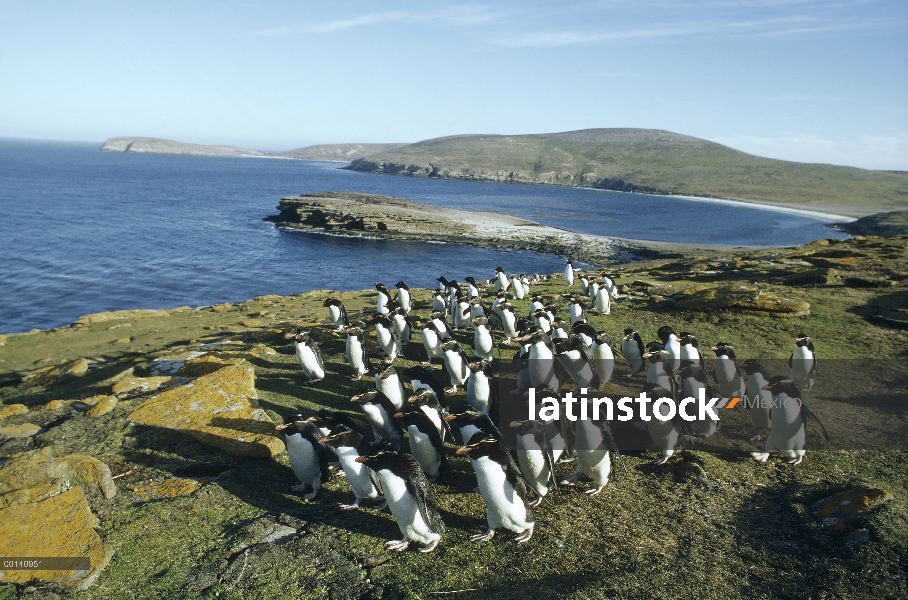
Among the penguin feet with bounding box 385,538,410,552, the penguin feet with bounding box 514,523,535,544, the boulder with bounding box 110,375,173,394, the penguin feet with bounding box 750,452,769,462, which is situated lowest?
the boulder with bounding box 110,375,173,394

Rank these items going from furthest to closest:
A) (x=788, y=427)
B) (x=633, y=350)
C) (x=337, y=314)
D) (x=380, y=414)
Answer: (x=337, y=314), (x=633, y=350), (x=380, y=414), (x=788, y=427)

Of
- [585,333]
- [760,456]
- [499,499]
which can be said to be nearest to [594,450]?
[499,499]

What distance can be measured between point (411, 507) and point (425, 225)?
238 feet

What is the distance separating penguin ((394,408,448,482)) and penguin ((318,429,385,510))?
0.96m

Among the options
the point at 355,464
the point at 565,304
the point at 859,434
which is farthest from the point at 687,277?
the point at 355,464

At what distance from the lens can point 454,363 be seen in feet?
42.3

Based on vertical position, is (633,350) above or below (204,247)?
above

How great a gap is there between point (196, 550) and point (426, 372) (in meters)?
5.33

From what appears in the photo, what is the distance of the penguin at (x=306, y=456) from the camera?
334 inches

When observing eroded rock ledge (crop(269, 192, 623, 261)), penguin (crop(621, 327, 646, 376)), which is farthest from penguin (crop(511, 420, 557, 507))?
eroded rock ledge (crop(269, 192, 623, 261))

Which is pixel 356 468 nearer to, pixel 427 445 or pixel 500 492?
pixel 427 445

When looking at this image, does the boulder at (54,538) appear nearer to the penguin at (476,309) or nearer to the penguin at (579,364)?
the penguin at (579,364)

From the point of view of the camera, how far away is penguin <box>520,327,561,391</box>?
12.0 m

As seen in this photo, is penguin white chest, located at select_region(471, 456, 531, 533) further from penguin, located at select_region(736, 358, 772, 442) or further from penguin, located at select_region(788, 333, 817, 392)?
penguin, located at select_region(788, 333, 817, 392)
